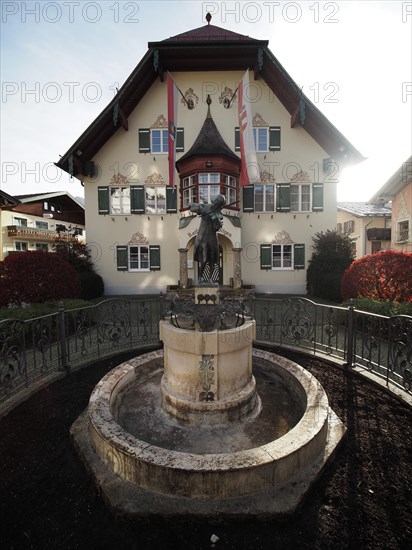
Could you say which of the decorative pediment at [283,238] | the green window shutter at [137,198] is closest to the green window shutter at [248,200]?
the decorative pediment at [283,238]

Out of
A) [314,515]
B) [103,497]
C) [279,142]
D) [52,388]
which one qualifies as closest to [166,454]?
[103,497]

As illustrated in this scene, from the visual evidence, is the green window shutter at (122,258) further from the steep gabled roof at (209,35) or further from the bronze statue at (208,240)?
the bronze statue at (208,240)

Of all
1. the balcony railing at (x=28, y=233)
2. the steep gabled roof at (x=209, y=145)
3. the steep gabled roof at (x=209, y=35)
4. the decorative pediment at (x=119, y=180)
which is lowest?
the balcony railing at (x=28, y=233)

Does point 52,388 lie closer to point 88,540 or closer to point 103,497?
point 103,497

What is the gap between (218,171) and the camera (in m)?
16.2

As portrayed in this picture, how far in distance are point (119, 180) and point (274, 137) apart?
10551 millimetres

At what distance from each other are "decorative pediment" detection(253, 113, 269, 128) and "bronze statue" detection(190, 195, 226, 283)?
16.5 m

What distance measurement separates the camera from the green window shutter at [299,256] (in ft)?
59.2

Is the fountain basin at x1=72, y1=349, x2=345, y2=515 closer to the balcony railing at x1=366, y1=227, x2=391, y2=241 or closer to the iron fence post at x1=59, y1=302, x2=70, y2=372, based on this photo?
the iron fence post at x1=59, y1=302, x2=70, y2=372

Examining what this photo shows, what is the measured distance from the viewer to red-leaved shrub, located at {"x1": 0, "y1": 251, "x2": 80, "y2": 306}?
9.21 meters

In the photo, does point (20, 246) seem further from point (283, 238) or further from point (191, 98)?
point (283, 238)

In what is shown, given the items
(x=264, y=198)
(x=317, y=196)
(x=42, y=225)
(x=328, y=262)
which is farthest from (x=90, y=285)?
(x=42, y=225)

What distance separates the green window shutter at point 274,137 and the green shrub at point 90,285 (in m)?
14.2

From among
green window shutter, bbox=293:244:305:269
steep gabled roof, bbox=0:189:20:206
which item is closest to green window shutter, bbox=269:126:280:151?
green window shutter, bbox=293:244:305:269
